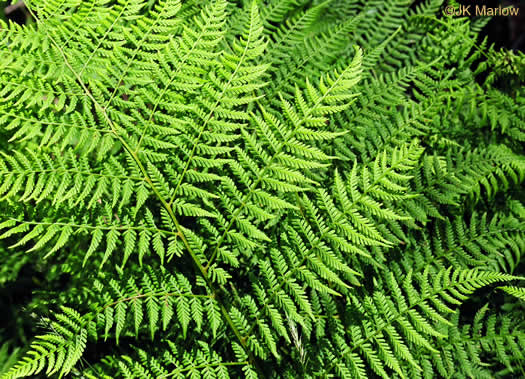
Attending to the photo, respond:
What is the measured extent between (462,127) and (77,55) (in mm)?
1422

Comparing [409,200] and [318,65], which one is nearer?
[409,200]

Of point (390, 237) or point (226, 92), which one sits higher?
point (226, 92)

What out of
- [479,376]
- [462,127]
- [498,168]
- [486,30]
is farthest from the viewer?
[486,30]

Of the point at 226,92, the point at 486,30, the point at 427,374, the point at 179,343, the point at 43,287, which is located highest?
the point at 486,30

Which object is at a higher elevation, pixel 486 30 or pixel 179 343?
pixel 486 30

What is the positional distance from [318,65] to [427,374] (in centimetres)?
109

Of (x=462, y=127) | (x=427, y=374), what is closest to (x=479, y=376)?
(x=427, y=374)

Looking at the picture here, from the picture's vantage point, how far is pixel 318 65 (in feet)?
5.41

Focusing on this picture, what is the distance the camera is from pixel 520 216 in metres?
1.61

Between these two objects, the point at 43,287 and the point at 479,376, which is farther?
the point at 43,287

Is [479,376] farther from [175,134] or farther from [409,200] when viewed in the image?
[175,134]

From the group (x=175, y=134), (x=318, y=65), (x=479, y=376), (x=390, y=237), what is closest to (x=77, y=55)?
(x=175, y=134)

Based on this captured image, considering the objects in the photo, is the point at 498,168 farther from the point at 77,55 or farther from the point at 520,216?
the point at 77,55

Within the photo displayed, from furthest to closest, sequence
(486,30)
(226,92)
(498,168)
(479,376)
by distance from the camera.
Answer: (486,30)
(498,168)
(479,376)
(226,92)
